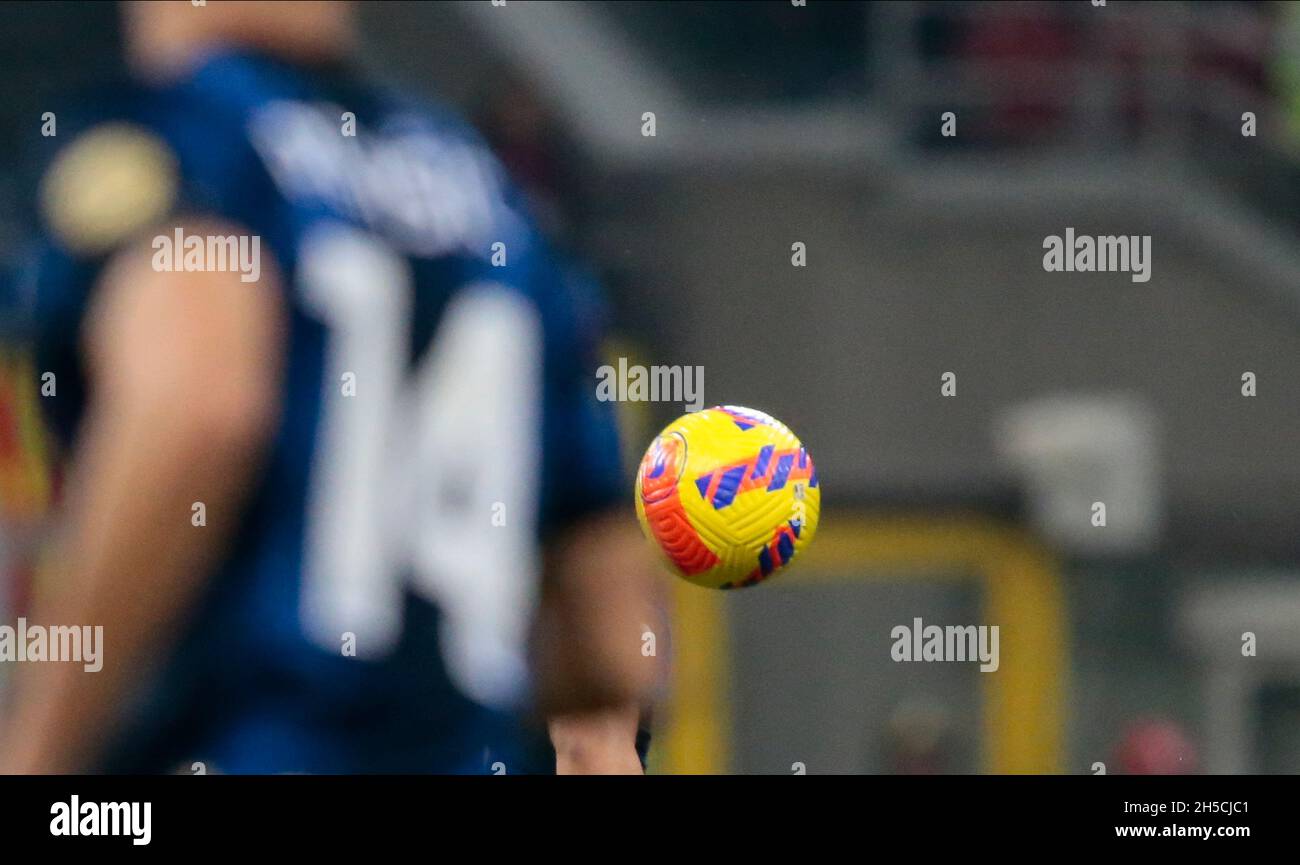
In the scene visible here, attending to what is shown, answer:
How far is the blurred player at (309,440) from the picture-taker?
140 cm

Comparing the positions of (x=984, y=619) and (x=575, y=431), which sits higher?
(x=984, y=619)

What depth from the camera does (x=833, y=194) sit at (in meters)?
7.48

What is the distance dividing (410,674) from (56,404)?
312 millimetres

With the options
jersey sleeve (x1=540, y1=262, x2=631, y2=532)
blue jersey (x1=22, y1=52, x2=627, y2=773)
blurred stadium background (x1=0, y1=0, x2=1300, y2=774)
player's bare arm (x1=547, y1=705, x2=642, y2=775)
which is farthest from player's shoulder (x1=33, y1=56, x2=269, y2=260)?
blurred stadium background (x1=0, y1=0, x2=1300, y2=774)

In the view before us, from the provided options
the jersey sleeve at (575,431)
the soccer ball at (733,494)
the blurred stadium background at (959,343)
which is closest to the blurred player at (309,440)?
the jersey sleeve at (575,431)

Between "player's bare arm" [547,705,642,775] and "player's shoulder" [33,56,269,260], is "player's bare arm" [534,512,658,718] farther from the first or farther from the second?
"player's shoulder" [33,56,269,260]

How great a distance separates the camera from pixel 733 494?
1514 millimetres

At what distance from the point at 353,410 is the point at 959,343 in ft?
19.7

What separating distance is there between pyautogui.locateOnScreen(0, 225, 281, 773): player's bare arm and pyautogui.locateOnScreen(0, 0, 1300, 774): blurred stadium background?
17.8 feet

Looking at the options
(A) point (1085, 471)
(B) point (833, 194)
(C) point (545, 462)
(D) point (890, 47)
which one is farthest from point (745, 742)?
(C) point (545, 462)

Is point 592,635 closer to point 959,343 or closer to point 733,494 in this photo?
point 733,494

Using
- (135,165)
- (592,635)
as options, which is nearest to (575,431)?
(592,635)

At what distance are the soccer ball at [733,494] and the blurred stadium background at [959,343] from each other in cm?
530
